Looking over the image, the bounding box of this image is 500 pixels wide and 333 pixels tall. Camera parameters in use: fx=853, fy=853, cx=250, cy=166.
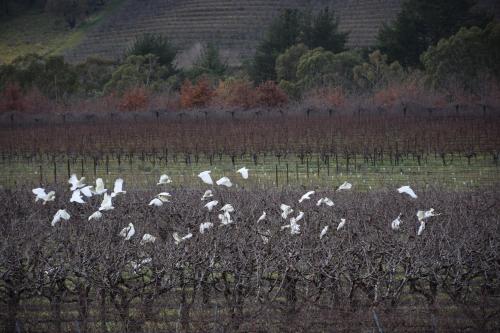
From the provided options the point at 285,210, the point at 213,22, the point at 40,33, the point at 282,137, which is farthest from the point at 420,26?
the point at 40,33

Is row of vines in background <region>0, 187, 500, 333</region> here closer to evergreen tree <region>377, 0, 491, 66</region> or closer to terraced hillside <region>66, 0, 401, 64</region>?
evergreen tree <region>377, 0, 491, 66</region>

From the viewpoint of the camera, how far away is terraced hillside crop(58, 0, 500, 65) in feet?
250

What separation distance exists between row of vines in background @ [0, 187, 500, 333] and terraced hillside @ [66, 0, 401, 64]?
60581 millimetres

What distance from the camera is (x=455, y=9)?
54469 mm

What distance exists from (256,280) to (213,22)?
7410 cm

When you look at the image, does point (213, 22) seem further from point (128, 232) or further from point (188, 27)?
point (128, 232)

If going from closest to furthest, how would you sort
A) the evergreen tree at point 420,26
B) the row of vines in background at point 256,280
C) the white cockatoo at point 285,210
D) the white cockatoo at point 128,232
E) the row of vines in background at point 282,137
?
the row of vines in background at point 256,280, the white cockatoo at point 128,232, the white cockatoo at point 285,210, the row of vines in background at point 282,137, the evergreen tree at point 420,26

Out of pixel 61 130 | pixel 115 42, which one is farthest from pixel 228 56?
pixel 61 130

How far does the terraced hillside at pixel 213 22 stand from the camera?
7612cm

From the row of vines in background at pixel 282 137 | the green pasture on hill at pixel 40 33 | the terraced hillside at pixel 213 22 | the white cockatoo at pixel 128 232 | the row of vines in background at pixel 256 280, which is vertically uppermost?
the white cockatoo at pixel 128 232

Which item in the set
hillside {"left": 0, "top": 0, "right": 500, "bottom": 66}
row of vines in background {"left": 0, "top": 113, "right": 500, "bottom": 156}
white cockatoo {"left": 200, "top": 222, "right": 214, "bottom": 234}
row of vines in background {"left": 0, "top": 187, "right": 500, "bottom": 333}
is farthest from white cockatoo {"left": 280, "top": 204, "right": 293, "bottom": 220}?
hillside {"left": 0, "top": 0, "right": 500, "bottom": 66}

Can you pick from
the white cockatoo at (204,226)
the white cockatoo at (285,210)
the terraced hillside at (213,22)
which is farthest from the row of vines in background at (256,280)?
the terraced hillside at (213,22)

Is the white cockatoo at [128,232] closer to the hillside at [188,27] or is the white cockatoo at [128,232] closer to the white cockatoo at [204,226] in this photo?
the white cockatoo at [204,226]

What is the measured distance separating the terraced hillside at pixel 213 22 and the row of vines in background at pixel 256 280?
199ft
